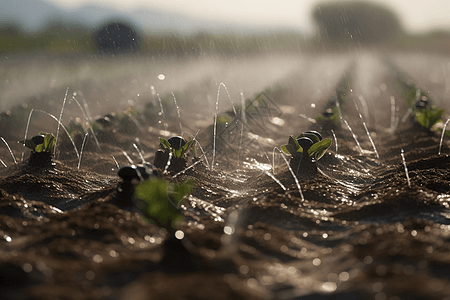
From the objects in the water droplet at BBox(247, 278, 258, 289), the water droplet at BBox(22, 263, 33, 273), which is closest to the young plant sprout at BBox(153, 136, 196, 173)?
the water droplet at BBox(22, 263, 33, 273)

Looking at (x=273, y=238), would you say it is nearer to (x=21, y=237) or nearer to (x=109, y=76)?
(x=21, y=237)

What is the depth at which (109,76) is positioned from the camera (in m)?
25.6

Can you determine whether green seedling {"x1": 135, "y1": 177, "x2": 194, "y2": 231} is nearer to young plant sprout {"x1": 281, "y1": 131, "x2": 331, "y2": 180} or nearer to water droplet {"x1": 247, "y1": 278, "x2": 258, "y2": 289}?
water droplet {"x1": 247, "y1": 278, "x2": 258, "y2": 289}

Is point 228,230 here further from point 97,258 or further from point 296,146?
point 296,146

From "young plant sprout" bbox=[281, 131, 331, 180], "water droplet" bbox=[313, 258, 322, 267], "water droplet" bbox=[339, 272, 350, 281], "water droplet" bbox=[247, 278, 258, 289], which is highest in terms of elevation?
"water droplet" bbox=[247, 278, 258, 289]

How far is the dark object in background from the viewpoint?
3784cm

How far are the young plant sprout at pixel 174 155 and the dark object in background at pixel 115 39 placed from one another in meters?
33.6

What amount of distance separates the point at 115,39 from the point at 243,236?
38049 millimetres

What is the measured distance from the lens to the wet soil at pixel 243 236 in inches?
100

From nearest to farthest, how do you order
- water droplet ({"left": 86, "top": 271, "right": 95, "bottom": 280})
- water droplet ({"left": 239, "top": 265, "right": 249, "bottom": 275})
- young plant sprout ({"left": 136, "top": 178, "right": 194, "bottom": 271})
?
water droplet ({"left": 86, "top": 271, "right": 95, "bottom": 280}) → water droplet ({"left": 239, "top": 265, "right": 249, "bottom": 275}) → young plant sprout ({"left": 136, "top": 178, "right": 194, "bottom": 271})

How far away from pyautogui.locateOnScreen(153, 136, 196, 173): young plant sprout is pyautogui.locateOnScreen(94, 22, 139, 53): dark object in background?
33.6m

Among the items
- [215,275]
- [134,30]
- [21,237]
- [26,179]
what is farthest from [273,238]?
[134,30]

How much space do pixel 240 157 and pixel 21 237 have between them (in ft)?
15.6

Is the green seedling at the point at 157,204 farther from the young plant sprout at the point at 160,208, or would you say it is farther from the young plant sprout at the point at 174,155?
the young plant sprout at the point at 174,155
